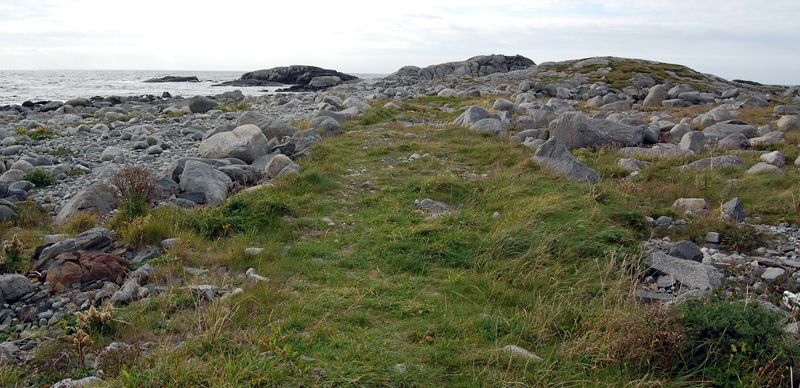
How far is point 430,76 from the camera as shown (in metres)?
61.6

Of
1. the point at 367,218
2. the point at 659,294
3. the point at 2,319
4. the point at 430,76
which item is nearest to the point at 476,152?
the point at 367,218

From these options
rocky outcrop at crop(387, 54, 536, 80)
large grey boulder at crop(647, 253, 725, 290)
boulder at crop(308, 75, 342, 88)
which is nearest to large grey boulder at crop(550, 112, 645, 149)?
large grey boulder at crop(647, 253, 725, 290)

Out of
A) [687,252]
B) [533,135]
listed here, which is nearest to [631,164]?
Result: [533,135]

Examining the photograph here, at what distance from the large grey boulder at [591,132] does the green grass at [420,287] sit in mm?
3209

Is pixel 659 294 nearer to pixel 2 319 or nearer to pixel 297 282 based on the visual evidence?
pixel 297 282

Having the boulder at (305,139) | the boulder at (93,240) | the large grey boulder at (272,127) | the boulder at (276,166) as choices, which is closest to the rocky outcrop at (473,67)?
the large grey boulder at (272,127)

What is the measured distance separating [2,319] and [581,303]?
482 cm

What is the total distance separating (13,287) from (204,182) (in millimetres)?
3735

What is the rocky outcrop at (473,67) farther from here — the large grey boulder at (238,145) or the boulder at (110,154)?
the boulder at (110,154)

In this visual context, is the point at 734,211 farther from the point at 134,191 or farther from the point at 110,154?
the point at 110,154

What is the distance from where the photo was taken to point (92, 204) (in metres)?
6.45

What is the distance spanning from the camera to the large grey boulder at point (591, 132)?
11.3 m

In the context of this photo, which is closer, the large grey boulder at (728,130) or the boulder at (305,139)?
the boulder at (305,139)

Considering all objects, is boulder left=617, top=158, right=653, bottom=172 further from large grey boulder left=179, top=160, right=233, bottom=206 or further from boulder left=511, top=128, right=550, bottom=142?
large grey boulder left=179, top=160, right=233, bottom=206
